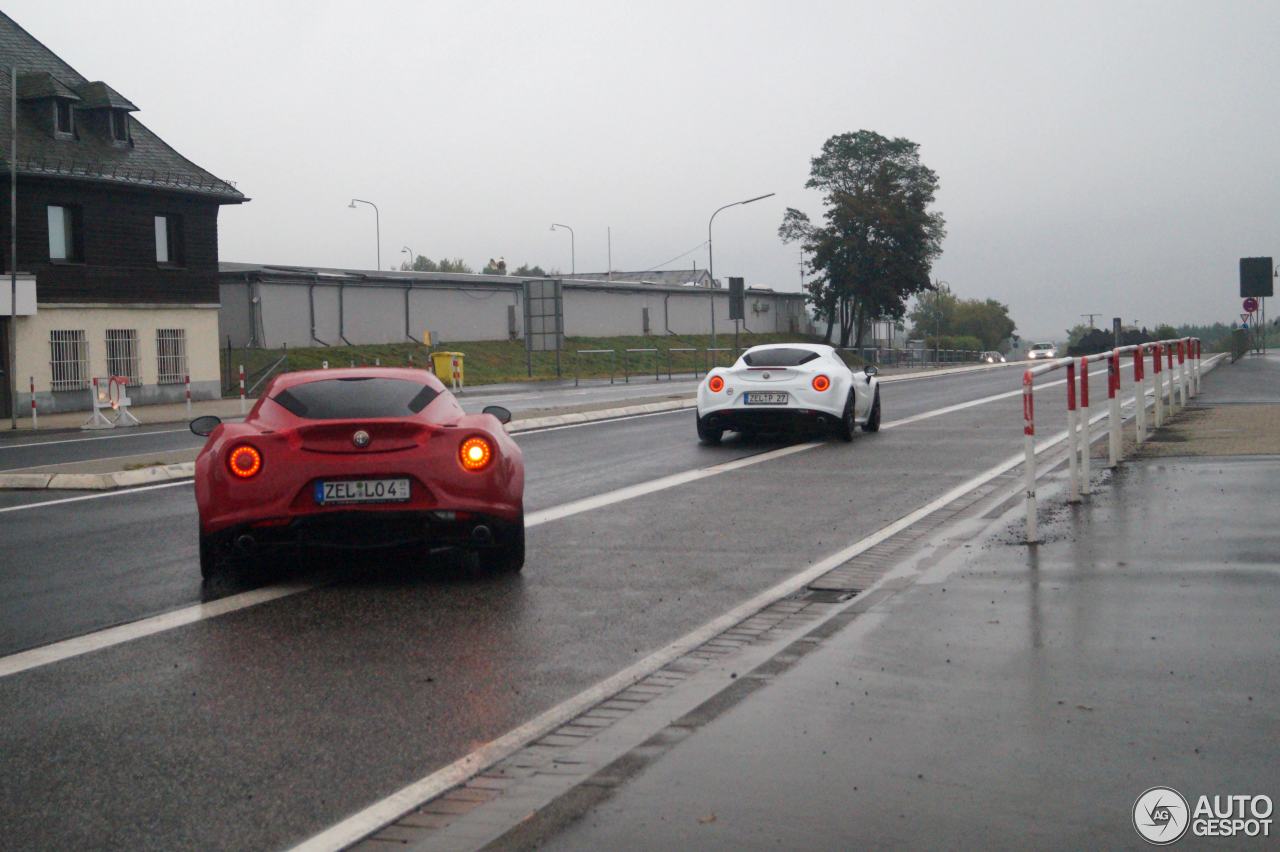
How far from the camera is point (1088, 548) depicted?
31.4 ft

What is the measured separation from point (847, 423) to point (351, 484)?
1174cm

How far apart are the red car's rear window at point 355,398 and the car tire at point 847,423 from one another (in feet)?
34.7

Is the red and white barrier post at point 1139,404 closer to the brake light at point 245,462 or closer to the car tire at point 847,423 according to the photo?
the car tire at point 847,423

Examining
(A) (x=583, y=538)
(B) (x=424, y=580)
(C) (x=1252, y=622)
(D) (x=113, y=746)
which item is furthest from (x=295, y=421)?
(C) (x=1252, y=622)

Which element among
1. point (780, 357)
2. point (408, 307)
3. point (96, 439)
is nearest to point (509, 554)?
point (780, 357)

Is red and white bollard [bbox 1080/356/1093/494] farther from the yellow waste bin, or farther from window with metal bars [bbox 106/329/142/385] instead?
the yellow waste bin

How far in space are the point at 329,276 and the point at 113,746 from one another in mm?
54378

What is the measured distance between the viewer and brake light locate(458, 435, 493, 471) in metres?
8.73

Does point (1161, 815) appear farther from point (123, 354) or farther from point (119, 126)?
A: point (119, 126)

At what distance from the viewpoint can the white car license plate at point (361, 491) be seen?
8484 mm

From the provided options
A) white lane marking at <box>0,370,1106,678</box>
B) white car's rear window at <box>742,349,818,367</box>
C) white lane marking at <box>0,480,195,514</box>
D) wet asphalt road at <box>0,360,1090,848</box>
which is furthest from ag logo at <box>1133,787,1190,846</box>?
white car's rear window at <box>742,349,818,367</box>

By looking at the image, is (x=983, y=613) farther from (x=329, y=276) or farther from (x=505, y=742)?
(x=329, y=276)

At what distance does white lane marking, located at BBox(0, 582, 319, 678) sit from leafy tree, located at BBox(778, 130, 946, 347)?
92.6 meters

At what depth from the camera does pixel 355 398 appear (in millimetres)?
9203
